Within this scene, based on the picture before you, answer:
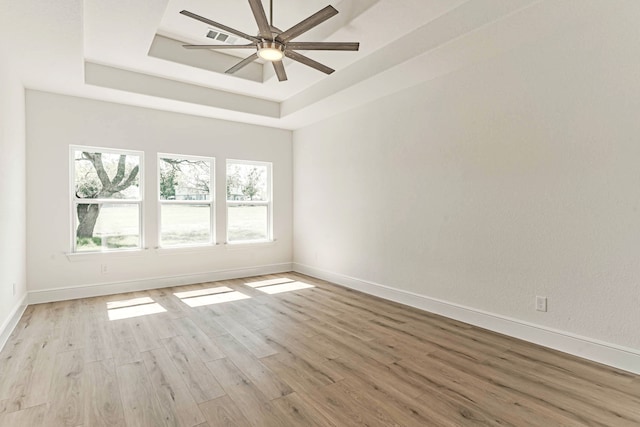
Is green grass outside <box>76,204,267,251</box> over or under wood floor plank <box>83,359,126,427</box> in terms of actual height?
over

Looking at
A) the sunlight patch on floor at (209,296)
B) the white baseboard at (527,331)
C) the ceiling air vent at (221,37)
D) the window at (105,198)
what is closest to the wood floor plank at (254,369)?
the sunlight patch on floor at (209,296)

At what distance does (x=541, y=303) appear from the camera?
298 cm

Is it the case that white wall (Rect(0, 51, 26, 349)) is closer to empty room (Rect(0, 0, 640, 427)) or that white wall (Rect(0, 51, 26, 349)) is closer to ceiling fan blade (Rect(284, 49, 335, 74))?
empty room (Rect(0, 0, 640, 427))

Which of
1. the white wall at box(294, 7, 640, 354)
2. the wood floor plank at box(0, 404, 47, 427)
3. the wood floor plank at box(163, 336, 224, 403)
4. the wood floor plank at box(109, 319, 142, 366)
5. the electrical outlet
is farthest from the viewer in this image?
the electrical outlet

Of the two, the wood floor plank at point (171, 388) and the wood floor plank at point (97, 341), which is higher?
the wood floor plank at point (171, 388)

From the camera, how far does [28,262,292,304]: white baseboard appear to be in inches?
169

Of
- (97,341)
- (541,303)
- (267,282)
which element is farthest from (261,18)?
(267,282)

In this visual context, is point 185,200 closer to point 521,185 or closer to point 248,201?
point 248,201

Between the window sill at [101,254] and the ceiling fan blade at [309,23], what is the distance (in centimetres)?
386

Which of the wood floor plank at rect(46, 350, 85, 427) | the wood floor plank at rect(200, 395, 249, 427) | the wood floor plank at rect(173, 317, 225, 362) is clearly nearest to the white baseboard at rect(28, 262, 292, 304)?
the wood floor plank at rect(173, 317, 225, 362)

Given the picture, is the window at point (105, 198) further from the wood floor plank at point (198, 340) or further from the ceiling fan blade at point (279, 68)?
the ceiling fan blade at point (279, 68)

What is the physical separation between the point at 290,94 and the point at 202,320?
138 inches

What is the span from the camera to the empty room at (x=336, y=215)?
Answer: 2281mm

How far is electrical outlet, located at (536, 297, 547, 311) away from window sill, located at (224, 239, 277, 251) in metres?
4.37
